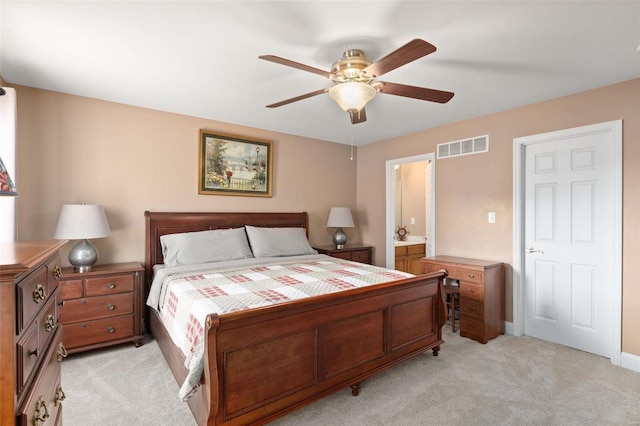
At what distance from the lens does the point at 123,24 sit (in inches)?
77.6

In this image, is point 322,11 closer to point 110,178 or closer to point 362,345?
point 362,345

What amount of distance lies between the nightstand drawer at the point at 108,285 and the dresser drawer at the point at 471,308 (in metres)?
3.34

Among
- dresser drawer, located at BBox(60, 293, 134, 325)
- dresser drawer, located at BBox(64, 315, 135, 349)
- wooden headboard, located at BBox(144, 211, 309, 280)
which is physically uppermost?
wooden headboard, located at BBox(144, 211, 309, 280)

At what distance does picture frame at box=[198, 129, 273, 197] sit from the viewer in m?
3.92

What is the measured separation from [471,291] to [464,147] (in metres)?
1.72

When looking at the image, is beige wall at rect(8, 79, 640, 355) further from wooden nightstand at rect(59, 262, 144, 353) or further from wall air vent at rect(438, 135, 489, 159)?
wooden nightstand at rect(59, 262, 144, 353)

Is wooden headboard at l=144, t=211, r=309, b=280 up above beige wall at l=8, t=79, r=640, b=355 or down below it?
below

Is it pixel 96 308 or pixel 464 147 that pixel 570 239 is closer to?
pixel 464 147

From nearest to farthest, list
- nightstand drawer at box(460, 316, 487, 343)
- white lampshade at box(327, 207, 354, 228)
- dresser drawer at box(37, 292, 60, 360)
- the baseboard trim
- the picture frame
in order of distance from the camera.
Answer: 1. dresser drawer at box(37, 292, 60, 360)
2. the baseboard trim
3. nightstand drawer at box(460, 316, 487, 343)
4. the picture frame
5. white lampshade at box(327, 207, 354, 228)

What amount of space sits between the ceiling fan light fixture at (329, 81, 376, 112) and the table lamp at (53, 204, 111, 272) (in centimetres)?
242

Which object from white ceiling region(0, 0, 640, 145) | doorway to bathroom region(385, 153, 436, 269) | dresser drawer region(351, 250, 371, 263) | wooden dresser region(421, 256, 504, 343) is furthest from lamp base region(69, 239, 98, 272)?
doorway to bathroom region(385, 153, 436, 269)

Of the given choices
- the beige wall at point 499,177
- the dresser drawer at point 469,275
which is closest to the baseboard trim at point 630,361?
the beige wall at point 499,177

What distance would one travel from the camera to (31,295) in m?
1.06

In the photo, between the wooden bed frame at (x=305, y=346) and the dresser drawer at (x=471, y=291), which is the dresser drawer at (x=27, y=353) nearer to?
the wooden bed frame at (x=305, y=346)
